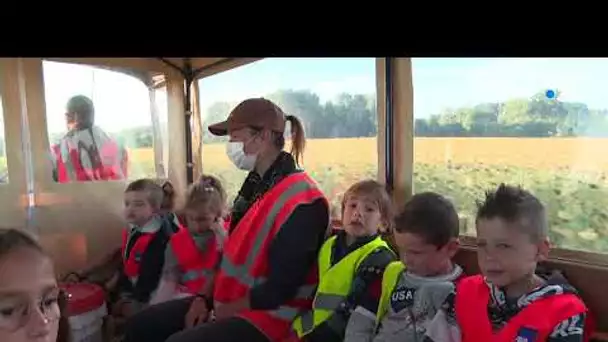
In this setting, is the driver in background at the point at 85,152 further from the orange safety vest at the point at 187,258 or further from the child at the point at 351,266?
the child at the point at 351,266

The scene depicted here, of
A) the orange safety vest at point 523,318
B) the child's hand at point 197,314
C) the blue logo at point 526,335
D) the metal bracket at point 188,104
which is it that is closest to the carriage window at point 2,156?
the metal bracket at point 188,104

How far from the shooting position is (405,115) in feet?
9.01

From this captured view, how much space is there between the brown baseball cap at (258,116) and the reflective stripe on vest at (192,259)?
912 millimetres

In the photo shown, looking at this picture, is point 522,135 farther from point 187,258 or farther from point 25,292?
point 25,292

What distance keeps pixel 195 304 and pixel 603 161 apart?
5.41 feet

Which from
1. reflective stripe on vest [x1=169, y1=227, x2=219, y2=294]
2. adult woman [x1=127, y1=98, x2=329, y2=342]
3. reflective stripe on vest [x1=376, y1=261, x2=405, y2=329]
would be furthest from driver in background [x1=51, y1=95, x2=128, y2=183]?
reflective stripe on vest [x1=376, y1=261, x2=405, y2=329]

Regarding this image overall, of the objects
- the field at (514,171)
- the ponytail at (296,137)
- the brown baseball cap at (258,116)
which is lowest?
the field at (514,171)

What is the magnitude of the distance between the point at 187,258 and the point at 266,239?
109 centimetres

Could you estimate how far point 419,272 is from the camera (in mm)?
1959

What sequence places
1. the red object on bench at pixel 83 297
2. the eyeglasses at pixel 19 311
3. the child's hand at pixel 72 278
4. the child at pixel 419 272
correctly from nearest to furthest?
the eyeglasses at pixel 19 311
the child at pixel 419 272
the red object on bench at pixel 83 297
the child's hand at pixel 72 278

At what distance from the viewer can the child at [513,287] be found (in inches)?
61.1

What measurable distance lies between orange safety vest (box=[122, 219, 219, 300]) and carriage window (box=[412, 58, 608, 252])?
1.04m

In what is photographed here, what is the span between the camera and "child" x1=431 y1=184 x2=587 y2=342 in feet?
5.09
